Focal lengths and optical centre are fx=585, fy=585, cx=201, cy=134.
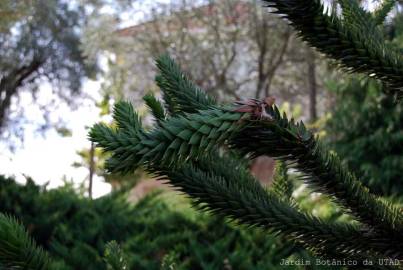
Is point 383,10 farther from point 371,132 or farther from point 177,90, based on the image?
point 371,132

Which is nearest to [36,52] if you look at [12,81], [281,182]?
[12,81]

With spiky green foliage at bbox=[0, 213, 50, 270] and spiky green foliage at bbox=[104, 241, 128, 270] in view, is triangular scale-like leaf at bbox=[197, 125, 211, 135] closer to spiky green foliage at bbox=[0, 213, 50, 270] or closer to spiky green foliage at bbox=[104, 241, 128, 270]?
spiky green foliage at bbox=[0, 213, 50, 270]

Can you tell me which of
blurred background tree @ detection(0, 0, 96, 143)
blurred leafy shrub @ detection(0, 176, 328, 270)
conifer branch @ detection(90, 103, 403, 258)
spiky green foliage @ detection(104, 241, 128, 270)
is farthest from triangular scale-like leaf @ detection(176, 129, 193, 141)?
blurred background tree @ detection(0, 0, 96, 143)

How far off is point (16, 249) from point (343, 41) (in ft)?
2.30

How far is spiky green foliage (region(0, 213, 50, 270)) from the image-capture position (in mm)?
853

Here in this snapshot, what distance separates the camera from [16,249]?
2.82 ft

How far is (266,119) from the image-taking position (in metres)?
0.96

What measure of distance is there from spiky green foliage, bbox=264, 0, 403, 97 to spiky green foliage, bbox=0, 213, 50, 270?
21.8 inches

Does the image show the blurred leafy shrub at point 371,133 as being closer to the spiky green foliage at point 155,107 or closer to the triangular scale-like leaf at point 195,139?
the spiky green foliage at point 155,107

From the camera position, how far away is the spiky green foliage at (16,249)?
85 cm

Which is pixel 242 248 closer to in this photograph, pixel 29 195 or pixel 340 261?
pixel 29 195

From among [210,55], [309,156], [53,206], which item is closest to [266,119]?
[309,156]

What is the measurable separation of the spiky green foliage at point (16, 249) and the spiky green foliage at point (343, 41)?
1.82 ft

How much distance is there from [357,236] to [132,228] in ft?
15.9
